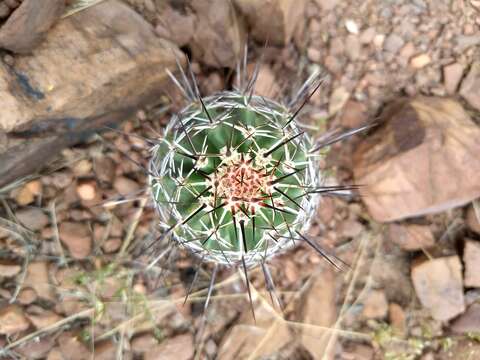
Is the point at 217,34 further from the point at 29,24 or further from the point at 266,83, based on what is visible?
the point at 29,24

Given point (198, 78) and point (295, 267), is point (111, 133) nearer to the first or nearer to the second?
point (198, 78)

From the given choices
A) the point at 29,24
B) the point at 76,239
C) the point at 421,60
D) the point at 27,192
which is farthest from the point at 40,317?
the point at 421,60

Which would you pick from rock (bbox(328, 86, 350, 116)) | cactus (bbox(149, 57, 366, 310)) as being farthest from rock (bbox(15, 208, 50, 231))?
rock (bbox(328, 86, 350, 116))

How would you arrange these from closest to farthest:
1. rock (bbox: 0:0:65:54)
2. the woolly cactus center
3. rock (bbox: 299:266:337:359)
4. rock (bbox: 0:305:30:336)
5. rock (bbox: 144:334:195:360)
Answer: the woolly cactus center
rock (bbox: 0:0:65:54)
rock (bbox: 0:305:30:336)
rock (bbox: 144:334:195:360)
rock (bbox: 299:266:337:359)

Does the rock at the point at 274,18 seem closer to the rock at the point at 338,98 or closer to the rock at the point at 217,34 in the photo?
the rock at the point at 217,34

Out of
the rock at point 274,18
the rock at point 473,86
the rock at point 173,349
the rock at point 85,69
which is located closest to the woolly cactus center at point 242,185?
the rock at point 85,69

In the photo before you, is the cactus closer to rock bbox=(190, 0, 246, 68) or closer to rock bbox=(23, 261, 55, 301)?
rock bbox=(190, 0, 246, 68)

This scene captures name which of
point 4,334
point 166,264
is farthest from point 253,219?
point 4,334
